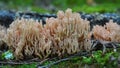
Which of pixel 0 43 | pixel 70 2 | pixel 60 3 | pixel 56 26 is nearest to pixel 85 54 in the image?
pixel 56 26

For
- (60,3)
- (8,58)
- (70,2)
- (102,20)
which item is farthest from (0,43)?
(70,2)

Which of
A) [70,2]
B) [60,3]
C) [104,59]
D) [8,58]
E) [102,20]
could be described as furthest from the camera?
[70,2]

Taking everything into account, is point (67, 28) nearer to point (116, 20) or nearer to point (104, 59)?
point (104, 59)

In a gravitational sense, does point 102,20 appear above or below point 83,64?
above

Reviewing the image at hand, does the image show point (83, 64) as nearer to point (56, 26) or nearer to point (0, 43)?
point (56, 26)

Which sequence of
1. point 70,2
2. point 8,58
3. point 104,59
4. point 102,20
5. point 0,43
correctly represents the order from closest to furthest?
point 104,59 < point 8,58 < point 0,43 < point 102,20 < point 70,2

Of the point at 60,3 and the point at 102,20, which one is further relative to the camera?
the point at 60,3
